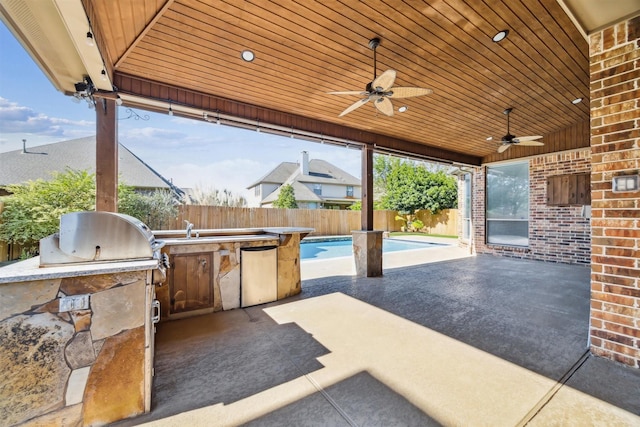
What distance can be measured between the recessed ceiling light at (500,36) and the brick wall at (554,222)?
5.27 meters

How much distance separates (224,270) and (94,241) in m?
1.87

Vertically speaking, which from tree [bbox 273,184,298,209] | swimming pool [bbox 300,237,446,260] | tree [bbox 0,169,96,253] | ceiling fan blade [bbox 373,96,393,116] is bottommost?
swimming pool [bbox 300,237,446,260]

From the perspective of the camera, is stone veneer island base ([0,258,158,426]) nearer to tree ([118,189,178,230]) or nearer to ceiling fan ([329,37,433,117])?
ceiling fan ([329,37,433,117])

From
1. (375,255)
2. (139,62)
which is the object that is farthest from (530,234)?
(139,62)

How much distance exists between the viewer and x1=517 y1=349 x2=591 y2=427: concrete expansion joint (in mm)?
1612

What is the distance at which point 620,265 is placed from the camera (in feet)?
7.25

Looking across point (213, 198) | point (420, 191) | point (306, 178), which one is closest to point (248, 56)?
point (213, 198)

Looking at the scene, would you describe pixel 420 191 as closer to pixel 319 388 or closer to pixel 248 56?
pixel 248 56

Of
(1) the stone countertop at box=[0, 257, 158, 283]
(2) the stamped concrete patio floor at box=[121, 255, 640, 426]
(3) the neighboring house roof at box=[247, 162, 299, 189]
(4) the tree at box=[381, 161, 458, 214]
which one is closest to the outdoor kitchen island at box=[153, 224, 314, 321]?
(2) the stamped concrete patio floor at box=[121, 255, 640, 426]

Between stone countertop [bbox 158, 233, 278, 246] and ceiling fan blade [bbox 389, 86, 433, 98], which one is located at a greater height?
ceiling fan blade [bbox 389, 86, 433, 98]

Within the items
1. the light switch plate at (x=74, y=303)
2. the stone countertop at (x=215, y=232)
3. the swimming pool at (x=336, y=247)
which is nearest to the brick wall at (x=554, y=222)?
the swimming pool at (x=336, y=247)

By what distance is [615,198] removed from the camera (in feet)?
7.36

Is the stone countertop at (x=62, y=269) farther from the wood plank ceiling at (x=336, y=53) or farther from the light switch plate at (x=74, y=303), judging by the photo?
the wood plank ceiling at (x=336, y=53)

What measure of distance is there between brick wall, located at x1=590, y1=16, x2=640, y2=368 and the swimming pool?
7064 mm
